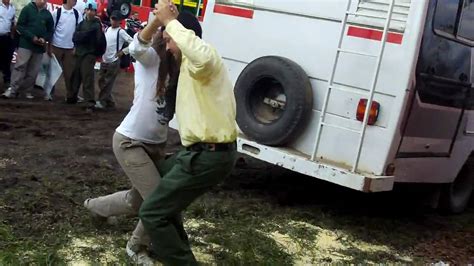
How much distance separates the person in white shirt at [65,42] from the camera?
11.1 metres

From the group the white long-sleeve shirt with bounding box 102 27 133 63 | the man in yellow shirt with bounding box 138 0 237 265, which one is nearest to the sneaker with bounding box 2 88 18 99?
the white long-sleeve shirt with bounding box 102 27 133 63

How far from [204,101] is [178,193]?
0.55 metres

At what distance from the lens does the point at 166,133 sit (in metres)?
4.50

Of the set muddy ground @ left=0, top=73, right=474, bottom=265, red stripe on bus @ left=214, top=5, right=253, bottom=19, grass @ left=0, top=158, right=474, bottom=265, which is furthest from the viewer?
red stripe on bus @ left=214, top=5, right=253, bottom=19

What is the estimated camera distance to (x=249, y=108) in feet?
21.5

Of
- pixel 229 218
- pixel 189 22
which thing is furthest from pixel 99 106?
pixel 189 22

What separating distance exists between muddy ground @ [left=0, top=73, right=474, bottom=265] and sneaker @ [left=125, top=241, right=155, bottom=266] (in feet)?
0.22

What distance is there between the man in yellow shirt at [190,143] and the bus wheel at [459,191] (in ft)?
12.8

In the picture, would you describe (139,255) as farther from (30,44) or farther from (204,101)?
(30,44)

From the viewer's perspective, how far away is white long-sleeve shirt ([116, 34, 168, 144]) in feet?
→ 14.1

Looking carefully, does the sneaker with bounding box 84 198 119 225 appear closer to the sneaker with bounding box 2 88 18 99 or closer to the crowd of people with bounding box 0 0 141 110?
the crowd of people with bounding box 0 0 141 110

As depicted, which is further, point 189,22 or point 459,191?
point 459,191

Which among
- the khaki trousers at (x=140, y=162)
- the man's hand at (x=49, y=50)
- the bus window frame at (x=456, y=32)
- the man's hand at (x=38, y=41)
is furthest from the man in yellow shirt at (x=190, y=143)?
the man's hand at (x=49, y=50)

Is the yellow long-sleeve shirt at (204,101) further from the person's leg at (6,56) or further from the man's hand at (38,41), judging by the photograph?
the person's leg at (6,56)
